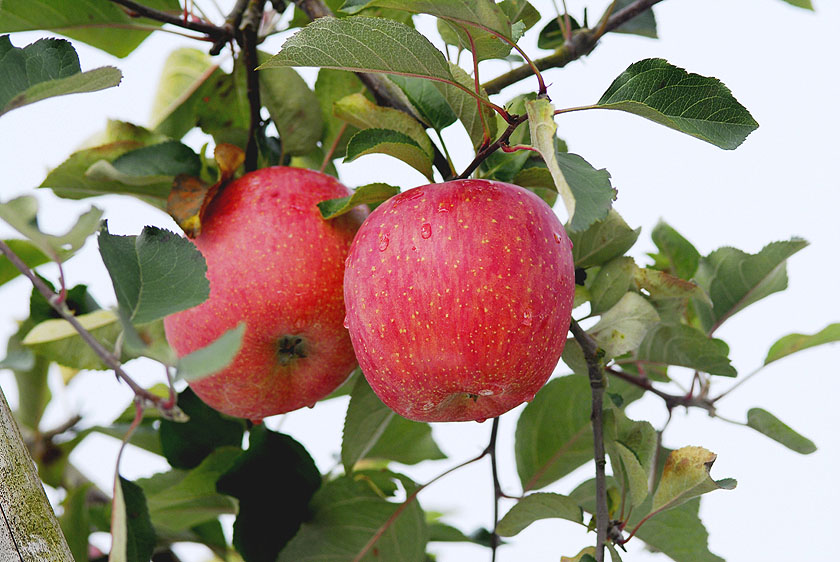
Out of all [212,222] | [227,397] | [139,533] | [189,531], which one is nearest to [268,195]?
[212,222]

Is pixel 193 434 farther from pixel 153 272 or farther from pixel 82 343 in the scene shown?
pixel 153 272

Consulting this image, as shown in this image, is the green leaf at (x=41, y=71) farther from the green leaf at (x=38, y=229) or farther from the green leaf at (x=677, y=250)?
the green leaf at (x=677, y=250)

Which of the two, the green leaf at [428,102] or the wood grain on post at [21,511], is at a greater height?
the green leaf at [428,102]

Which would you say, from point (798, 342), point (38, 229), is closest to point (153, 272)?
point (38, 229)

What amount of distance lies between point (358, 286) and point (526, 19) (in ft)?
0.74

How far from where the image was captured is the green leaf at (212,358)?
0.38 meters

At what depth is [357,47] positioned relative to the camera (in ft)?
1.42

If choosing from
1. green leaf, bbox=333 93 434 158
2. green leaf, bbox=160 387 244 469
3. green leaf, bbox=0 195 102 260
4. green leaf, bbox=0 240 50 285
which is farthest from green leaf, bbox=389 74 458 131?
green leaf, bbox=0 240 50 285

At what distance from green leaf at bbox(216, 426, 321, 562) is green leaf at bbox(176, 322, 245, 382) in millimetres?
325

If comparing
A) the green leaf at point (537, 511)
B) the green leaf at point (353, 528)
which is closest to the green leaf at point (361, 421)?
the green leaf at point (353, 528)

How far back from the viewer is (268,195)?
24.0 inches

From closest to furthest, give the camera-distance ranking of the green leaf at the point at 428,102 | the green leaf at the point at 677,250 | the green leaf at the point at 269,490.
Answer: the green leaf at the point at 428,102 → the green leaf at the point at 269,490 → the green leaf at the point at 677,250

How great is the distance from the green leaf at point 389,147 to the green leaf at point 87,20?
0.33m

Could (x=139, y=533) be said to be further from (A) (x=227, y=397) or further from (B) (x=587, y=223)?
(B) (x=587, y=223)
